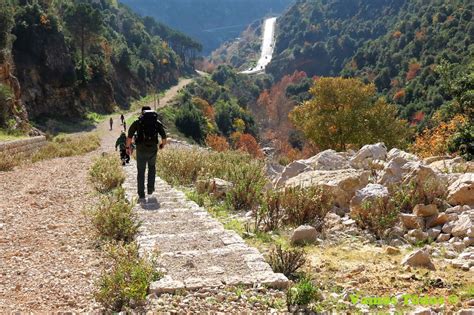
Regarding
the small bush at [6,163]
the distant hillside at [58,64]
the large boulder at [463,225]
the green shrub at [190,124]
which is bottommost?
the green shrub at [190,124]

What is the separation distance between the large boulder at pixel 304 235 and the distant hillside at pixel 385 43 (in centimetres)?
3505

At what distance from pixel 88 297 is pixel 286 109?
82936 millimetres

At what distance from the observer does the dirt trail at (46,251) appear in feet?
13.4

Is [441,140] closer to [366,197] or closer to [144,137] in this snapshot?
[366,197]

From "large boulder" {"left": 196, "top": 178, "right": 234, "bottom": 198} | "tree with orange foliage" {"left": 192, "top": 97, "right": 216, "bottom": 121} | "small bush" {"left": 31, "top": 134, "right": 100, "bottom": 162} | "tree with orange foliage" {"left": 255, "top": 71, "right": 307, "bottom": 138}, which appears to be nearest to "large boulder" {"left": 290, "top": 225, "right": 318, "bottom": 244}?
"large boulder" {"left": 196, "top": 178, "right": 234, "bottom": 198}

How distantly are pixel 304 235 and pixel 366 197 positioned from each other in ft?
5.00

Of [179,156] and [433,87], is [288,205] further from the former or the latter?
[433,87]

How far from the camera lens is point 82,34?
1938 inches

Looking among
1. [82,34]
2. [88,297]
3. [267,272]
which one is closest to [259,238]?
[267,272]

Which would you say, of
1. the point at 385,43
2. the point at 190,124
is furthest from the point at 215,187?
the point at 385,43

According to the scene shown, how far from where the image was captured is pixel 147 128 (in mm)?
8461

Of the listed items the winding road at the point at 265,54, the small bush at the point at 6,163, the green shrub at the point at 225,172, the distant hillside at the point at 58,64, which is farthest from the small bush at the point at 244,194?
the winding road at the point at 265,54

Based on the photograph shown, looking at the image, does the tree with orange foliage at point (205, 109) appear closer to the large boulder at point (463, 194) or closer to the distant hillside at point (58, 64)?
the distant hillside at point (58, 64)

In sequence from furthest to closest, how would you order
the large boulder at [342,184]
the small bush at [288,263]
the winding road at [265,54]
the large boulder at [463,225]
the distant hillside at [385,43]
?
the winding road at [265,54]
the distant hillside at [385,43]
the large boulder at [342,184]
the large boulder at [463,225]
the small bush at [288,263]
